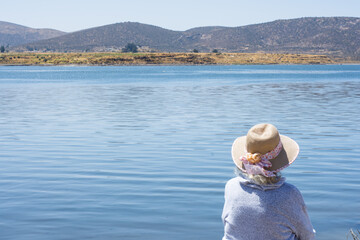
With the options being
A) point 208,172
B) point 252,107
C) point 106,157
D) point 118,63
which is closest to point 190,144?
point 106,157

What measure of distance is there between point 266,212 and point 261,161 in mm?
415

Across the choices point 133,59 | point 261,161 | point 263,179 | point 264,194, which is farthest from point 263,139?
point 133,59

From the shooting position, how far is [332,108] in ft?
91.4

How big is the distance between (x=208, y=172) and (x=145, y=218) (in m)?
3.55

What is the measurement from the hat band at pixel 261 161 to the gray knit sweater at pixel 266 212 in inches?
5.6

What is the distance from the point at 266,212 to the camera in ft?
12.6

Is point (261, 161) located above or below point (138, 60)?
above

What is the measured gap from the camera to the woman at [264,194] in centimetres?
364

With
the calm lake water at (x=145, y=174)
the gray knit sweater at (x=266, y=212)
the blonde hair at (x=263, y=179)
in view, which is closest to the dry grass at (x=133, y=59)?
the calm lake water at (x=145, y=174)

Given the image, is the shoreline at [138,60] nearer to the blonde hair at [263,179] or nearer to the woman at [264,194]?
the woman at [264,194]

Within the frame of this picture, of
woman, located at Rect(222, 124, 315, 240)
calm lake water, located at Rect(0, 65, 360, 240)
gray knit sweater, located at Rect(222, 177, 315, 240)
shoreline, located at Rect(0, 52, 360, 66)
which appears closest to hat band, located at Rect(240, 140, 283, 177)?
woman, located at Rect(222, 124, 315, 240)

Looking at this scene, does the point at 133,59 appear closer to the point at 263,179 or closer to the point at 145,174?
the point at 145,174

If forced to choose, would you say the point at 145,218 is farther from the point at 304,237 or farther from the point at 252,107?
the point at 252,107

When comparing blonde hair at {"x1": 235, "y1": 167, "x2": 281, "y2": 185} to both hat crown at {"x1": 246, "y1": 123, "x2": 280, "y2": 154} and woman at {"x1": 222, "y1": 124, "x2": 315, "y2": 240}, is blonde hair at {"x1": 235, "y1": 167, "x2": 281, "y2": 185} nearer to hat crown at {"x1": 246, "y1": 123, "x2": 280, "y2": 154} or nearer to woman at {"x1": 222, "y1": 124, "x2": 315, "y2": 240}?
woman at {"x1": 222, "y1": 124, "x2": 315, "y2": 240}
